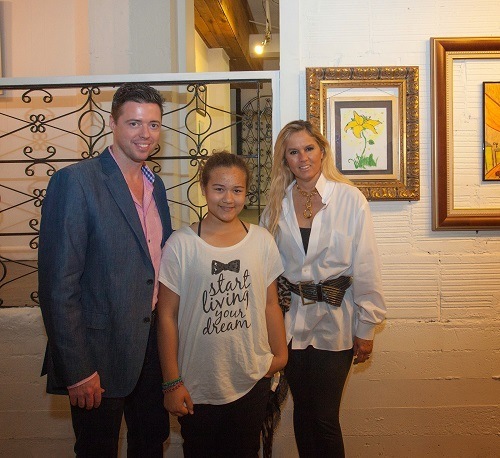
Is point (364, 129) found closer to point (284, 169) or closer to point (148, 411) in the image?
point (284, 169)

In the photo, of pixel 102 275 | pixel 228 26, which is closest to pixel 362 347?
pixel 102 275

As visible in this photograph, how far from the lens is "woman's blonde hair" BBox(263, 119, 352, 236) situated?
76.8 inches

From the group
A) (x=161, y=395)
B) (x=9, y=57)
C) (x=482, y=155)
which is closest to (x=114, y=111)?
(x=161, y=395)

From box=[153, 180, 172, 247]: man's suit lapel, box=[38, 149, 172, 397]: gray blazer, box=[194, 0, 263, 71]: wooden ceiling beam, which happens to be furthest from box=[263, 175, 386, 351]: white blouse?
box=[194, 0, 263, 71]: wooden ceiling beam

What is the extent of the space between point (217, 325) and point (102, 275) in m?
0.40

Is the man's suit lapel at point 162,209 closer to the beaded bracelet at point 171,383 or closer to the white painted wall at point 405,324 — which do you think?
the beaded bracelet at point 171,383

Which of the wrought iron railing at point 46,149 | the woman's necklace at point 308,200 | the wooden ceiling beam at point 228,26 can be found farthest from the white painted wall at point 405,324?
the wooden ceiling beam at point 228,26

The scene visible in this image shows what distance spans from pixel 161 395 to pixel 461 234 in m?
1.62

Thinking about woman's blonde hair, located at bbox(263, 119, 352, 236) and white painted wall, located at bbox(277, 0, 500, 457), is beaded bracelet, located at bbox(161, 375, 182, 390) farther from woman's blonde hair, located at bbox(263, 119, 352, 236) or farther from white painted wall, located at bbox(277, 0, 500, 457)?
white painted wall, located at bbox(277, 0, 500, 457)

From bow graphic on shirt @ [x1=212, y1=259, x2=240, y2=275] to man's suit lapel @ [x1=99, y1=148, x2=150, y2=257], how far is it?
224 millimetres

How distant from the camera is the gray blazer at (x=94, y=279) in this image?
1511 millimetres

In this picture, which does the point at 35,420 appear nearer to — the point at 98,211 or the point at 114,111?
the point at 98,211

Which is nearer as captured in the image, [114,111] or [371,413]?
[114,111]

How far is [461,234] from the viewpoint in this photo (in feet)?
8.20
